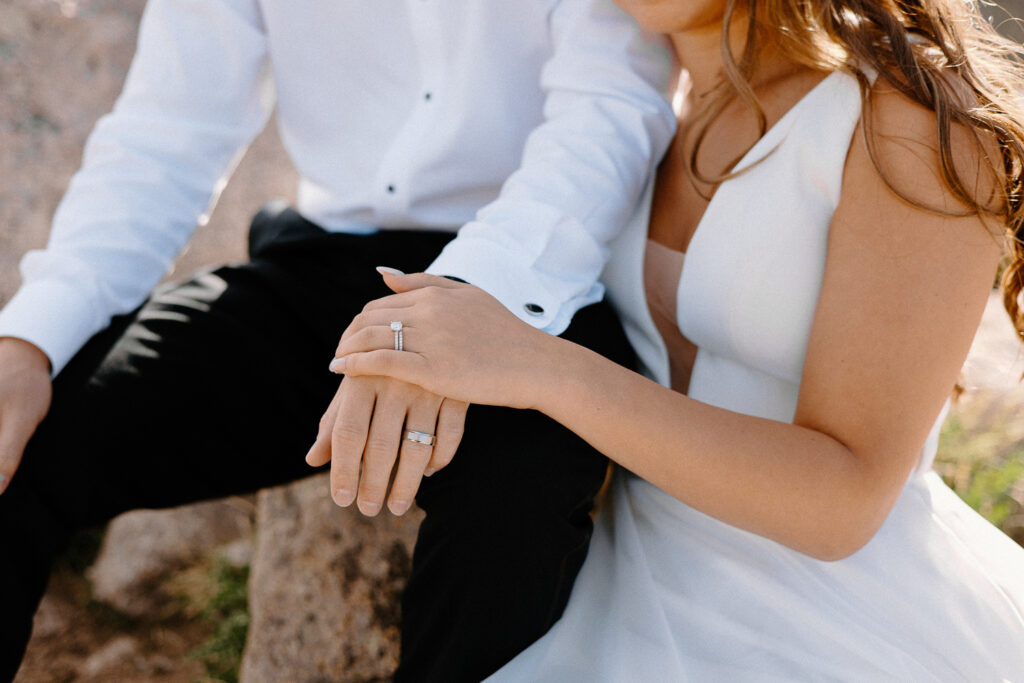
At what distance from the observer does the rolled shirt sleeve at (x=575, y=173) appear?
1.25 metres

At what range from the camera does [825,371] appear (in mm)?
1089

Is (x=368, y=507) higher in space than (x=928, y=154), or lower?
lower

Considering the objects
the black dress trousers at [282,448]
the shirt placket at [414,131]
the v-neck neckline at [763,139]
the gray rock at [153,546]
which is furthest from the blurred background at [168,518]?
the shirt placket at [414,131]

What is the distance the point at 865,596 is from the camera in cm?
118

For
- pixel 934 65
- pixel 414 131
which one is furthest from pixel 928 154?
pixel 414 131

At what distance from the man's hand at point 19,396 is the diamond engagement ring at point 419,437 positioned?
0.69 meters

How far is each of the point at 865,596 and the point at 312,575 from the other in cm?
117

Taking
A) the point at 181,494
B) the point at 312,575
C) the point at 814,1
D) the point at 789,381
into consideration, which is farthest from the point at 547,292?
the point at 312,575

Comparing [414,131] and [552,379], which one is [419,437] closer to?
[552,379]

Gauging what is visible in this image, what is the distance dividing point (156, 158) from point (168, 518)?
1130mm

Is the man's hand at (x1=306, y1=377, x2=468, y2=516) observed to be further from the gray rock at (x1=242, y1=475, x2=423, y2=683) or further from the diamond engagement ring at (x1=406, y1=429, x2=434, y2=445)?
the gray rock at (x1=242, y1=475, x2=423, y2=683)

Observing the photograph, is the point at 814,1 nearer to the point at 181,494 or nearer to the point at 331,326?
the point at 331,326

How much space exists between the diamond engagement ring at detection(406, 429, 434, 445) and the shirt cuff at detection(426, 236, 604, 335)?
0.79 feet

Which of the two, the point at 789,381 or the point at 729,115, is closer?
the point at 789,381
